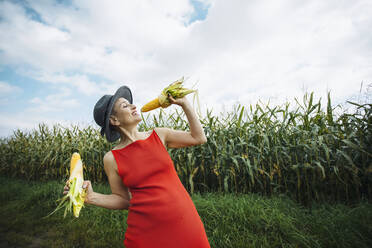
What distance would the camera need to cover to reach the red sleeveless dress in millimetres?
1150

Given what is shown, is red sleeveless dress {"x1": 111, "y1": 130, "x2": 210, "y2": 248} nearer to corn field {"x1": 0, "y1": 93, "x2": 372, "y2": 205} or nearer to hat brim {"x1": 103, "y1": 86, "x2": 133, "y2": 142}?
hat brim {"x1": 103, "y1": 86, "x2": 133, "y2": 142}

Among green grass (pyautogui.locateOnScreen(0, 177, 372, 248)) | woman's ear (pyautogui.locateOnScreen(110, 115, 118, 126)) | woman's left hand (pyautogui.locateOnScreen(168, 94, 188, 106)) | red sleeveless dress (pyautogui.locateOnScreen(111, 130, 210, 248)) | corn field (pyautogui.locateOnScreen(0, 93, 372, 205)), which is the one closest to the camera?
red sleeveless dress (pyautogui.locateOnScreen(111, 130, 210, 248))

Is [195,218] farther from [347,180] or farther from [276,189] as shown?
[347,180]

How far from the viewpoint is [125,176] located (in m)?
1.26

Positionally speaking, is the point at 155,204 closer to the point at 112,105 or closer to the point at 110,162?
the point at 110,162

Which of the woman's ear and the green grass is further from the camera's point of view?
the green grass

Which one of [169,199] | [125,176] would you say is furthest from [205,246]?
[125,176]

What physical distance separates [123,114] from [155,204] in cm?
62

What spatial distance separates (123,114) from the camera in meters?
1.37

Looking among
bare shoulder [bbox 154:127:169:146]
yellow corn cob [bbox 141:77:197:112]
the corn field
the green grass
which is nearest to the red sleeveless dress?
bare shoulder [bbox 154:127:169:146]

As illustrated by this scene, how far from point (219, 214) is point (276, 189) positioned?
1.22 meters

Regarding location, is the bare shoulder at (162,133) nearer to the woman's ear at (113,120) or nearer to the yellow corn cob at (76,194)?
the woman's ear at (113,120)

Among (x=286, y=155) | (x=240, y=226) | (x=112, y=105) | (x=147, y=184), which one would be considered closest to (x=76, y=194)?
(x=147, y=184)

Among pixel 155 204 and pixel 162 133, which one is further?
pixel 162 133
